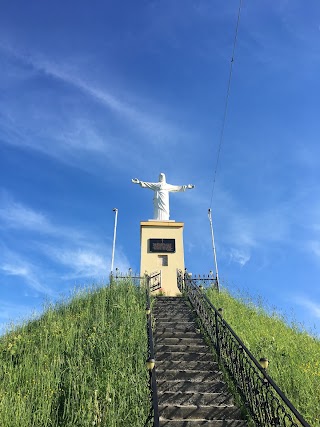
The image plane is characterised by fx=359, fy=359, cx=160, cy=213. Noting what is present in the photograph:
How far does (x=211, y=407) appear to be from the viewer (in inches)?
258

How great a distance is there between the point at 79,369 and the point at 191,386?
235cm

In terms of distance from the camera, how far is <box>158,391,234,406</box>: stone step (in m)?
6.86

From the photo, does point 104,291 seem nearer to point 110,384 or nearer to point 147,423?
point 110,384

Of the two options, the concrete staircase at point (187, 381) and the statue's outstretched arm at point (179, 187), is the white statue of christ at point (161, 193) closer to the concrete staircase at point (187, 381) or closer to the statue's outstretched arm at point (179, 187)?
the statue's outstretched arm at point (179, 187)

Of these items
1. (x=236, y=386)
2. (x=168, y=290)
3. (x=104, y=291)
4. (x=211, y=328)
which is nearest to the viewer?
(x=236, y=386)

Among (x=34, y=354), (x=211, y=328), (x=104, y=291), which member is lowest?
(x=34, y=354)

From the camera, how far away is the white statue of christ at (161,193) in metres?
18.4

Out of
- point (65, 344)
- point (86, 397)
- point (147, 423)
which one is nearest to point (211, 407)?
point (147, 423)

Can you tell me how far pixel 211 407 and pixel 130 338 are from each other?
9.37 feet

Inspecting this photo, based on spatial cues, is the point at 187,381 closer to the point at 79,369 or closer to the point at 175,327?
the point at 79,369

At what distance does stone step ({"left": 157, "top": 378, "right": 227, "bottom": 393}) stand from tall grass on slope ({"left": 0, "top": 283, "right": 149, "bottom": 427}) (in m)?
0.46

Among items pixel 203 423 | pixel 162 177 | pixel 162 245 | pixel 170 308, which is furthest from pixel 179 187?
pixel 203 423

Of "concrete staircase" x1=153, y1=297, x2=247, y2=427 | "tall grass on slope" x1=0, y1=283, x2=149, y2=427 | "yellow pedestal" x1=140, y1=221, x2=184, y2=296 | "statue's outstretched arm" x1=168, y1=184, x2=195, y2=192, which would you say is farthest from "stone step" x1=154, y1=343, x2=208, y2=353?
"statue's outstretched arm" x1=168, y1=184, x2=195, y2=192

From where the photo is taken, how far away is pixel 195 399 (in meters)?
6.92
